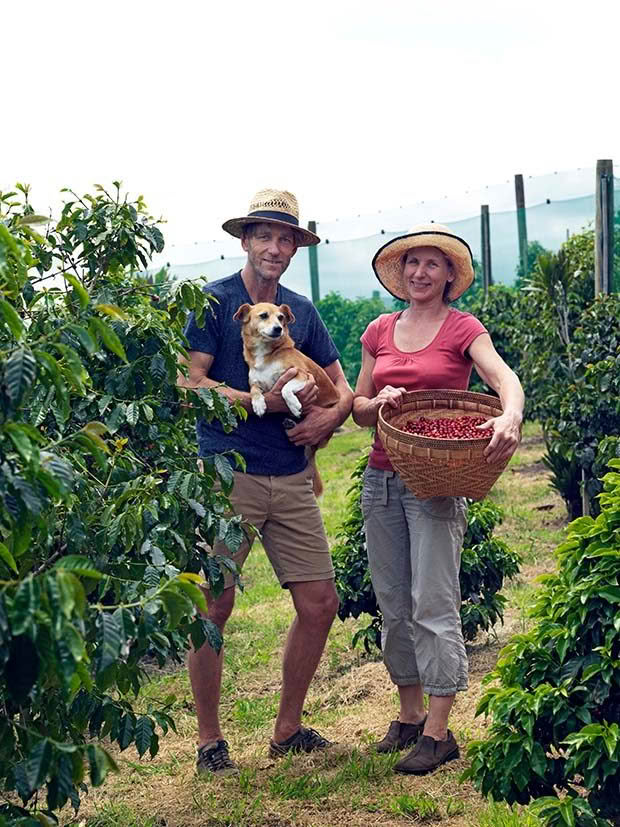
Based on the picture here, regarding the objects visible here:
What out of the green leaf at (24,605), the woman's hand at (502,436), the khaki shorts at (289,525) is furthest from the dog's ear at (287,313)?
the green leaf at (24,605)

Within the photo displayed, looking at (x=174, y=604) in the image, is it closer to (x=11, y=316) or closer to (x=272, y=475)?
(x=11, y=316)

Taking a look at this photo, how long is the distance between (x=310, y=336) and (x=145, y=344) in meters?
1.55

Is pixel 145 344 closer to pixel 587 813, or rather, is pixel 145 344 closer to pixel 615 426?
pixel 587 813

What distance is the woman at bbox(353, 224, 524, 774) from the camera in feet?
14.3

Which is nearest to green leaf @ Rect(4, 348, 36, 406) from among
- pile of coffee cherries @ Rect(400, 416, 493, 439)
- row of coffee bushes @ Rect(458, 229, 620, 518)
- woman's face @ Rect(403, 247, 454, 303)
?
pile of coffee cherries @ Rect(400, 416, 493, 439)

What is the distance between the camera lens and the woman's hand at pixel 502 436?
398cm

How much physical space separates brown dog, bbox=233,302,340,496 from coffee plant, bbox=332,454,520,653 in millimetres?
1105

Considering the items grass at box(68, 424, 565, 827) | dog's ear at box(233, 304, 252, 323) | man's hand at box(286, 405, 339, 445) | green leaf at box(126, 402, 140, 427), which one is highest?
dog's ear at box(233, 304, 252, 323)

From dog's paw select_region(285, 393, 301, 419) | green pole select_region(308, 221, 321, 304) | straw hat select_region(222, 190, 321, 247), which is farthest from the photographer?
green pole select_region(308, 221, 321, 304)

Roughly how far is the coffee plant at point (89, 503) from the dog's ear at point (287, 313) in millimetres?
574

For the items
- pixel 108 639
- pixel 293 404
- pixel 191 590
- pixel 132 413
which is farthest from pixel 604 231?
pixel 108 639

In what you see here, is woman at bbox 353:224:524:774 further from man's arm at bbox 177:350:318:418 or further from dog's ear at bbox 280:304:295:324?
dog's ear at bbox 280:304:295:324

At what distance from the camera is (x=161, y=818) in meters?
4.23

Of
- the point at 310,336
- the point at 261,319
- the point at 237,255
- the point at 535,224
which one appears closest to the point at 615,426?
the point at 310,336
